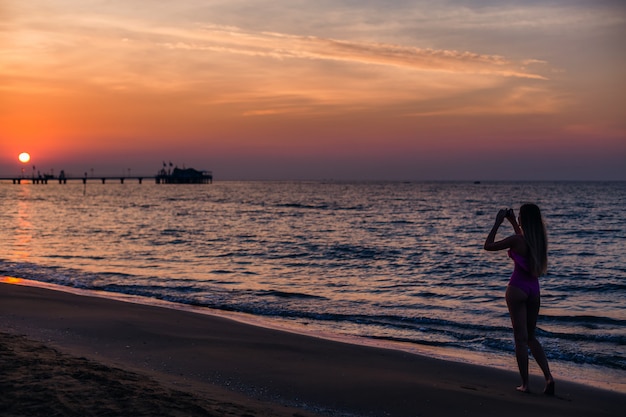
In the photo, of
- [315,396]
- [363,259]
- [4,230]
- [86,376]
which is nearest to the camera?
[86,376]

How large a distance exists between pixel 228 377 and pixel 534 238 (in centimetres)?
413

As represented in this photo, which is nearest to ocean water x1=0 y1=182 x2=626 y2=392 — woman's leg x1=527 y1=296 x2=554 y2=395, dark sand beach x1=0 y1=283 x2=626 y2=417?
dark sand beach x1=0 y1=283 x2=626 y2=417

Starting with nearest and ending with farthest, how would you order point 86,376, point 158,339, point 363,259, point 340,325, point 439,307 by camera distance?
1. point 86,376
2. point 158,339
3. point 340,325
4. point 439,307
5. point 363,259

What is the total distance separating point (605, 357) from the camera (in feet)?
32.7

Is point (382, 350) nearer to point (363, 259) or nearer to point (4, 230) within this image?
point (363, 259)

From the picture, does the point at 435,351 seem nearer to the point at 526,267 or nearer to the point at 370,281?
the point at 526,267

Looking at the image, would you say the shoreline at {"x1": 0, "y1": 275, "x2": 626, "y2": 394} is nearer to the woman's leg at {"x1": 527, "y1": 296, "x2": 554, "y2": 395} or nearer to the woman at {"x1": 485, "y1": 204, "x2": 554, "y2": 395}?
the woman's leg at {"x1": 527, "y1": 296, "x2": 554, "y2": 395}

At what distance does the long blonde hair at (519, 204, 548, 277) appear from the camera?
687cm

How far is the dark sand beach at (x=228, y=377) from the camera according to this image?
5.56 m

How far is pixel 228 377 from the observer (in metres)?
7.59

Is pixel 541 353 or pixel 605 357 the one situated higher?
pixel 541 353

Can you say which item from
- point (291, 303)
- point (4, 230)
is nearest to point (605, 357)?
point (291, 303)

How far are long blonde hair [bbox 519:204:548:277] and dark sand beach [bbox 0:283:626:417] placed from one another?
5.37 feet

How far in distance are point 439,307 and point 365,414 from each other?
339 inches
